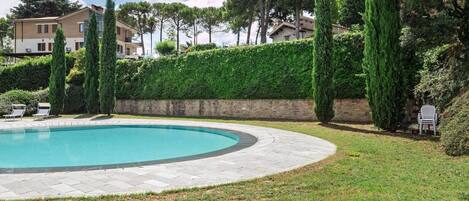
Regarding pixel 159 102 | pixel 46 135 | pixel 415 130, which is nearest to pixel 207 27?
pixel 159 102

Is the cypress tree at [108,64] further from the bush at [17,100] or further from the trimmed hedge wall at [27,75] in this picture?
the trimmed hedge wall at [27,75]

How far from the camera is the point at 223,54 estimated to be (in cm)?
2333

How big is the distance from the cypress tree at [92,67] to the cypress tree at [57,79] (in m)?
1.45

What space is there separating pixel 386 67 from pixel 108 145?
9.84 metres

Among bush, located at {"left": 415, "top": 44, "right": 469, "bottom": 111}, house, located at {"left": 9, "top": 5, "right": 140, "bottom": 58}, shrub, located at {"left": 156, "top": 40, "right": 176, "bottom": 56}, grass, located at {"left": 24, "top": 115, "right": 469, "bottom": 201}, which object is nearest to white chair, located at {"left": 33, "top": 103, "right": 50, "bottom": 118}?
grass, located at {"left": 24, "top": 115, "right": 469, "bottom": 201}

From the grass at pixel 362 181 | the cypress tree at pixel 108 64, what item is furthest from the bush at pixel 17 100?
the grass at pixel 362 181

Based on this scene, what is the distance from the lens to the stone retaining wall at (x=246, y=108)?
1806 cm

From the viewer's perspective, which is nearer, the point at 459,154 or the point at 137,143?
the point at 459,154

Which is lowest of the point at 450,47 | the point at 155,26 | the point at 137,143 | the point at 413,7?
the point at 137,143

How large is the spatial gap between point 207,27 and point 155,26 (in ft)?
24.8

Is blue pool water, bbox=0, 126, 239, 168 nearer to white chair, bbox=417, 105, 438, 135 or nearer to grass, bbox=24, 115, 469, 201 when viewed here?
grass, bbox=24, 115, 469, 201

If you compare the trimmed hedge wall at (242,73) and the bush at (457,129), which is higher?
the trimmed hedge wall at (242,73)

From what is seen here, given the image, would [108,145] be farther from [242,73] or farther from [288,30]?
[288,30]

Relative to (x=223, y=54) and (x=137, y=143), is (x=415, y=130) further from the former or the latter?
(x=223, y=54)
